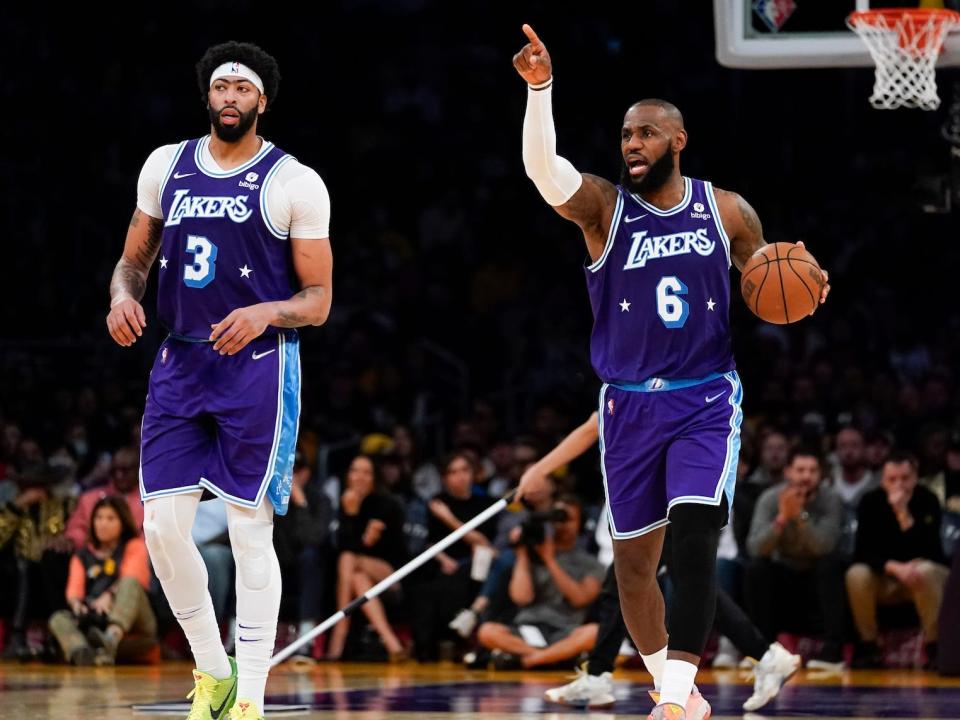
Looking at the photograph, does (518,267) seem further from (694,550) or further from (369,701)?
(694,550)

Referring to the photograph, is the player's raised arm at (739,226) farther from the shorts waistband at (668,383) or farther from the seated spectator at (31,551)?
the seated spectator at (31,551)

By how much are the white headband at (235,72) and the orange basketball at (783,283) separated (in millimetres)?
2203

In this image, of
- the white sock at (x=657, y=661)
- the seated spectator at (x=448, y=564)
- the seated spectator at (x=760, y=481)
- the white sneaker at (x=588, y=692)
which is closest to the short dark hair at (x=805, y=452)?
the seated spectator at (x=760, y=481)

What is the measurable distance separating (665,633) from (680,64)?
1601 cm

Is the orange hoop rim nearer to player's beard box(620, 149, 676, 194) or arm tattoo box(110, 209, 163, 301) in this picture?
player's beard box(620, 149, 676, 194)

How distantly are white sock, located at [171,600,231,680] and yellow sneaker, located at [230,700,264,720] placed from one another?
0.36m

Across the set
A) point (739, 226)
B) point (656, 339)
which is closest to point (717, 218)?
point (739, 226)

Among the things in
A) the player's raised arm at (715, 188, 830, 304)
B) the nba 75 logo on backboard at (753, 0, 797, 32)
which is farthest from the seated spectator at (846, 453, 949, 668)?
the player's raised arm at (715, 188, 830, 304)

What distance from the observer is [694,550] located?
6.54m

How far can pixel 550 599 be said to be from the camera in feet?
41.6

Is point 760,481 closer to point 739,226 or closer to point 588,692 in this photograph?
point 588,692

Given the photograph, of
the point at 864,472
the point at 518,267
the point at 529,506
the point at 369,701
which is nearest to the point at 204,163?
the point at 369,701

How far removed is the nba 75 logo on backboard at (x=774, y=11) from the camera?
10367 millimetres

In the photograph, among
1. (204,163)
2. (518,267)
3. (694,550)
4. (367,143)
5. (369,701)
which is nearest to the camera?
(694,550)
